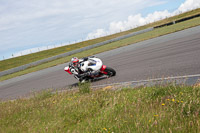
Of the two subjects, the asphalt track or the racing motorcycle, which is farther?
the racing motorcycle

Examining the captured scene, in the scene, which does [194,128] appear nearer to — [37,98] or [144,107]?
[144,107]

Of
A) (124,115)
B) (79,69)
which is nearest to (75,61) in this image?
(79,69)

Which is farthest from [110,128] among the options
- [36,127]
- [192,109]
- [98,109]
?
[36,127]

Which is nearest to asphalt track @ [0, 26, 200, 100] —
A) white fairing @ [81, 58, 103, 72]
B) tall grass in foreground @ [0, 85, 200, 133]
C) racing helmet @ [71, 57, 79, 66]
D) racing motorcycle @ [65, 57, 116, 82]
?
racing motorcycle @ [65, 57, 116, 82]

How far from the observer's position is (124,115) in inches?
175

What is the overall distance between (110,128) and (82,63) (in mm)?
7826

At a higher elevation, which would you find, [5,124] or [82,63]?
[82,63]

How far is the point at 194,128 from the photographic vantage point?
313 centimetres

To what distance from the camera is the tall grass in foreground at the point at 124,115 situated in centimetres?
355

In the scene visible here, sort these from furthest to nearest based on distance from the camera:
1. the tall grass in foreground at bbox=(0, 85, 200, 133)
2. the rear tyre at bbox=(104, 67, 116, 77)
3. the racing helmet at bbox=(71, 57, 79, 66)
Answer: the rear tyre at bbox=(104, 67, 116, 77) → the racing helmet at bbox=(71, 57, 79, 66) → the tall grass in foreground at bbox=(0, 85, 200, 133)

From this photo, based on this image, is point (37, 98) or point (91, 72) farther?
point (91, 72)

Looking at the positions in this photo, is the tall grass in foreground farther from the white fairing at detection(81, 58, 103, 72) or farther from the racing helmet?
the white fairing at detection(81, 58, 103, 72)

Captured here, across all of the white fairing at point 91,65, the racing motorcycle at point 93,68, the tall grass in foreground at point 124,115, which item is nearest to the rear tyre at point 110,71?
the racing motorcycle at point 93,68

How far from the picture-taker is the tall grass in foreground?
3.55 metres
